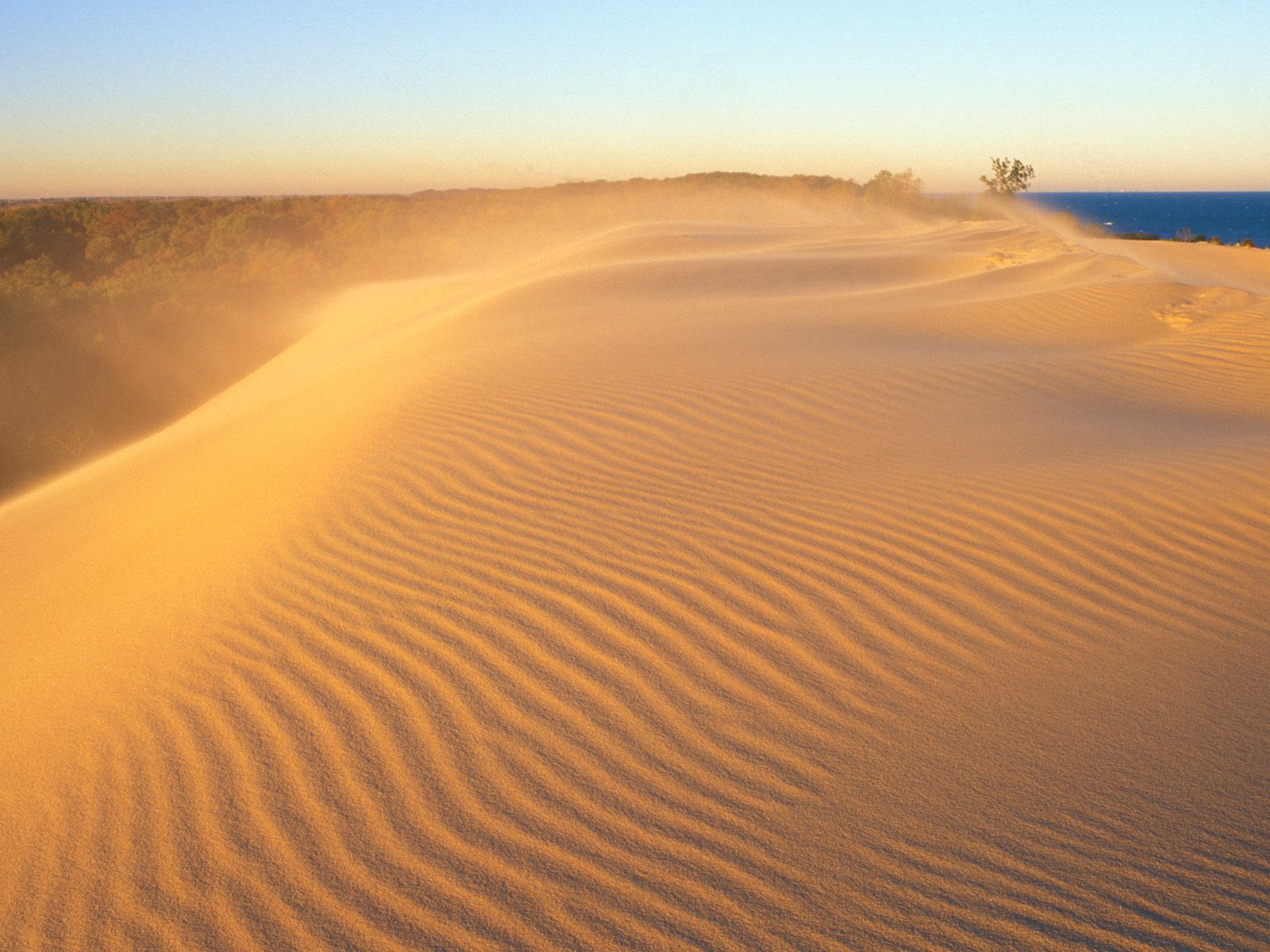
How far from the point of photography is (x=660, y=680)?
3207 mm

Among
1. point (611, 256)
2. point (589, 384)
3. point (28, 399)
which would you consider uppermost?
point (611, 256)

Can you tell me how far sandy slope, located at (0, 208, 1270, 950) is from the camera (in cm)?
235

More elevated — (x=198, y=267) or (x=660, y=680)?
(x=198, y=267)

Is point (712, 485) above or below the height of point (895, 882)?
above

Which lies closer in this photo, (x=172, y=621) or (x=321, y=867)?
(x=321, y=867)

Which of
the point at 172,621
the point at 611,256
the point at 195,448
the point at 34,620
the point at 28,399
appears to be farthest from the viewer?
the point at 611,256

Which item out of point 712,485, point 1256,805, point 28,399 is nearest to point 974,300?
point 712,485

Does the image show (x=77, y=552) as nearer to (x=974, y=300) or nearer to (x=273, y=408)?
(x=273, y=408)

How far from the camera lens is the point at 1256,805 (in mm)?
2584

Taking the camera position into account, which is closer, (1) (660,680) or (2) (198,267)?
(1) (660,680)

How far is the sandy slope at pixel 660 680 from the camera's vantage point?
2.35 metres

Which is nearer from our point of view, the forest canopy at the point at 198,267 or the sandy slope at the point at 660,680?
the sandy slope at the point at 660,680

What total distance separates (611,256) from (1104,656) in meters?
15.8

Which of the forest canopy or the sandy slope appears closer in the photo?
the sandy slope
